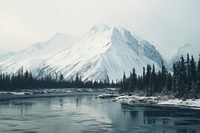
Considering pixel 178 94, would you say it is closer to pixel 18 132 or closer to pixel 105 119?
pixel 105 119

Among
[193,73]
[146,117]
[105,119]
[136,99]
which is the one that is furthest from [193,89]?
[105,119]

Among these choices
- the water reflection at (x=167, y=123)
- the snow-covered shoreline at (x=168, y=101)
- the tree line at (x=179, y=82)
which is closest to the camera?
the water reflection at (x=167, y=123)

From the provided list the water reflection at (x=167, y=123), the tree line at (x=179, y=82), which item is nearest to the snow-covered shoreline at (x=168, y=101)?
the tree line at (x=179, y=82)

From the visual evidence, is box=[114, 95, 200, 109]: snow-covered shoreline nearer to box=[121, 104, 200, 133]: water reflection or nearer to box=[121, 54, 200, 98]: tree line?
box=[121, 54, 200, 98]: tree line

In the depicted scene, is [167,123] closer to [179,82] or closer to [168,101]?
[168,101]

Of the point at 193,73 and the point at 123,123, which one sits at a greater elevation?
the point at 193,73

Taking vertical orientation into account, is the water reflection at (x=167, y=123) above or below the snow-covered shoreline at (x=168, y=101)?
below

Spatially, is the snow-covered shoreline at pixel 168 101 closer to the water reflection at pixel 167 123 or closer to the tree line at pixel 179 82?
the tree line at pixel 179 82

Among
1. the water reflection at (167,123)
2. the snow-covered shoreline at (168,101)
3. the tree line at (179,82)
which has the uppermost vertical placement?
the tree line at (179,82)

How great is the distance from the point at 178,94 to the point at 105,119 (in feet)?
175

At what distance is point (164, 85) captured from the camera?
154 meters

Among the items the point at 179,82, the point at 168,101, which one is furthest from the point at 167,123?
the point at 179,82

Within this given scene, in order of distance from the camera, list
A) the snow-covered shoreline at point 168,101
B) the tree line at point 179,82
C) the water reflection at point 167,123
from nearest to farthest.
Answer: the water reflection at point 167,123 < the snow-covered shoreline at point 168,101 < the tree line at point 179,82

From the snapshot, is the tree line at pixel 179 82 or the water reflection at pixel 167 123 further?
the tree line at pixel 179 82
